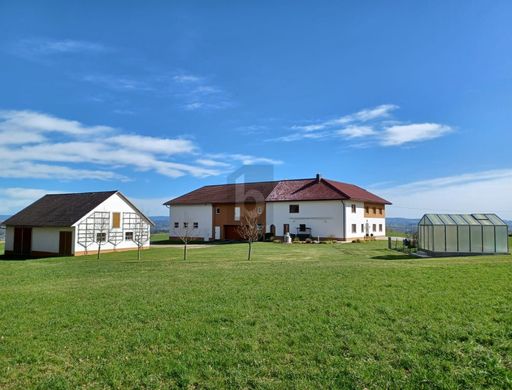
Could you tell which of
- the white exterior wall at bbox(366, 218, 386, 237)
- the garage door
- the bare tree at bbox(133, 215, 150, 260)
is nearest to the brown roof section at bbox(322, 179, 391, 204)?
the white exterior wall at bbox(366, 218, 386, 237)

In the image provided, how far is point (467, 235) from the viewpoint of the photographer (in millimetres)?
24828

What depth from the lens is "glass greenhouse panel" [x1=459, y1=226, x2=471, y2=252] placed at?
977 inches

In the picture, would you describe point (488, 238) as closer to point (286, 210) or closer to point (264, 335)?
point (264, 335)

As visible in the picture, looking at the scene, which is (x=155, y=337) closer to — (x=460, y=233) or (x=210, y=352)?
(x=210, y=352)

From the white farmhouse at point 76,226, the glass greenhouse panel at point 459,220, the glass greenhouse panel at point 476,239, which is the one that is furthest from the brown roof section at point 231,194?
the glass greenhouse panel at point 476,239

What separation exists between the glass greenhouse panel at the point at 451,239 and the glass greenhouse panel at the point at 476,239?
925 millimetres

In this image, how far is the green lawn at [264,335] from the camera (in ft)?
19.2

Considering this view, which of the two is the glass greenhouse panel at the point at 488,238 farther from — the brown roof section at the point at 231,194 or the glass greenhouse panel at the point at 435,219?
the brown roof section at the point at 231,194

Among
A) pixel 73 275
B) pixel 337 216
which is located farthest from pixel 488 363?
pixel 337 216

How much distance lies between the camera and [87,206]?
3553 centimetres

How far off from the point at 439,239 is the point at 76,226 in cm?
2821

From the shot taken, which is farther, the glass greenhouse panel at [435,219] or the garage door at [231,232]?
the garage door at [231,232]

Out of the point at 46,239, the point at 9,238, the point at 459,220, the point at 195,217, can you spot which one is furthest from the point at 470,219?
the point at 9,238

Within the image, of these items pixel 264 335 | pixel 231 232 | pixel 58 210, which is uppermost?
pixel 58 210
